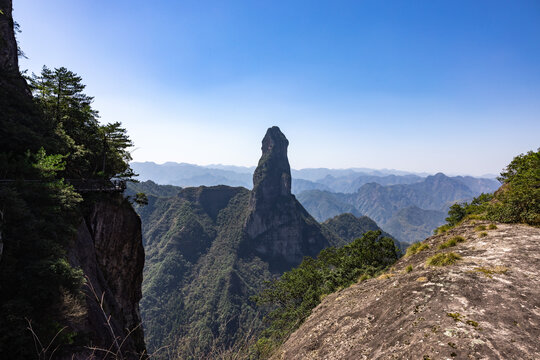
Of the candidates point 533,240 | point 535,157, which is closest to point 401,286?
point 533,240

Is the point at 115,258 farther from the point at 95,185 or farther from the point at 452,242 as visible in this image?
the point at 452,242

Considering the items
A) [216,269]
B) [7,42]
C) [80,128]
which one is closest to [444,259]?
[80,128]

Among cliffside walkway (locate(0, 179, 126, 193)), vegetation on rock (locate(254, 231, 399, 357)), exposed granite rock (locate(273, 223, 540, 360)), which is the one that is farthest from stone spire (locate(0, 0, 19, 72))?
vegetation on rock (locate(254, 231, 399, 357))

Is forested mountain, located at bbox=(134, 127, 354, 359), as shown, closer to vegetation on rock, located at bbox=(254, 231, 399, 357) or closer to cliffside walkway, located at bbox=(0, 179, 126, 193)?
vegetation on rock, located at bbox=(254, 231, 399, 357)

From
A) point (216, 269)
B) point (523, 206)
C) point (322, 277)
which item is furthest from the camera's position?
point (216, 269)

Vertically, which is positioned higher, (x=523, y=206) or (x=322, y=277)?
(x=523, y=206)

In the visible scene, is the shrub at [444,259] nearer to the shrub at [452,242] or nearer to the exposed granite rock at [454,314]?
the exposed granite rock at [454,314]

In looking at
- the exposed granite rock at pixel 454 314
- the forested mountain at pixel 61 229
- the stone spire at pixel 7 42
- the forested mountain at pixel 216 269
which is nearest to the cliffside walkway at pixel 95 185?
the forested mountain at pixel 61 229
